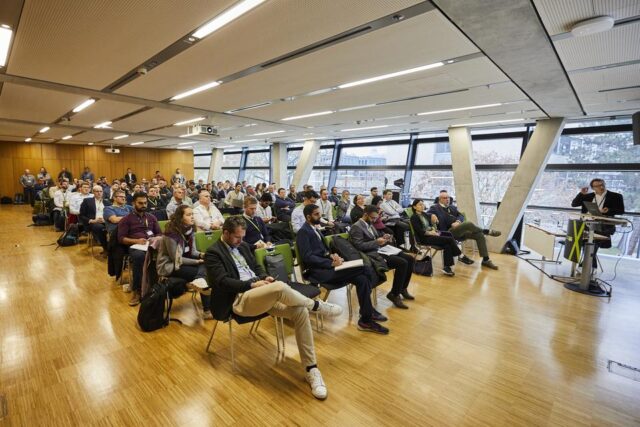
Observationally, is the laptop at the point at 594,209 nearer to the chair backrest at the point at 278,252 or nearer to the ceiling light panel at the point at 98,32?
the chair backrest at the point at 278,252

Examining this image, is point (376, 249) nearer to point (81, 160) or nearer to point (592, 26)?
point (592, 26)

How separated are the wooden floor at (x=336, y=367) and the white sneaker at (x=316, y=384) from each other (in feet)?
0.24

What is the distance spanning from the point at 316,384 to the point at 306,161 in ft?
34.5

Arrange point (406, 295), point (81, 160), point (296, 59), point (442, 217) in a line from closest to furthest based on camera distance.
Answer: point (296, 59), point (406, 295), point (442, 217), point (81, 160)

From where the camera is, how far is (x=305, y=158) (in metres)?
12.3

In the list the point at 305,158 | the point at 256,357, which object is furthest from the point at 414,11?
the point at 305,158

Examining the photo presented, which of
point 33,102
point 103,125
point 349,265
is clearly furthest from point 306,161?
point 349,265

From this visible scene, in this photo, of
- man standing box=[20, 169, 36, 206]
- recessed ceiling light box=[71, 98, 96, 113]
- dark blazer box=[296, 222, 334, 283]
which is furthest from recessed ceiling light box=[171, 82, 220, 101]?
man standing box=[20, 169, 36, 206]

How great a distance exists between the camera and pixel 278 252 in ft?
10.9

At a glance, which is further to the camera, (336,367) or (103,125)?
(103,125)

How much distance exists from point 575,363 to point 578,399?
0.63m

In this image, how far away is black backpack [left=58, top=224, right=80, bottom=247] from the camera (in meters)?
6.59

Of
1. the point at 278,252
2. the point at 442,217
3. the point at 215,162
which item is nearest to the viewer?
the point at 278,252

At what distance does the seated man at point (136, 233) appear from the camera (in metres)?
3.84
